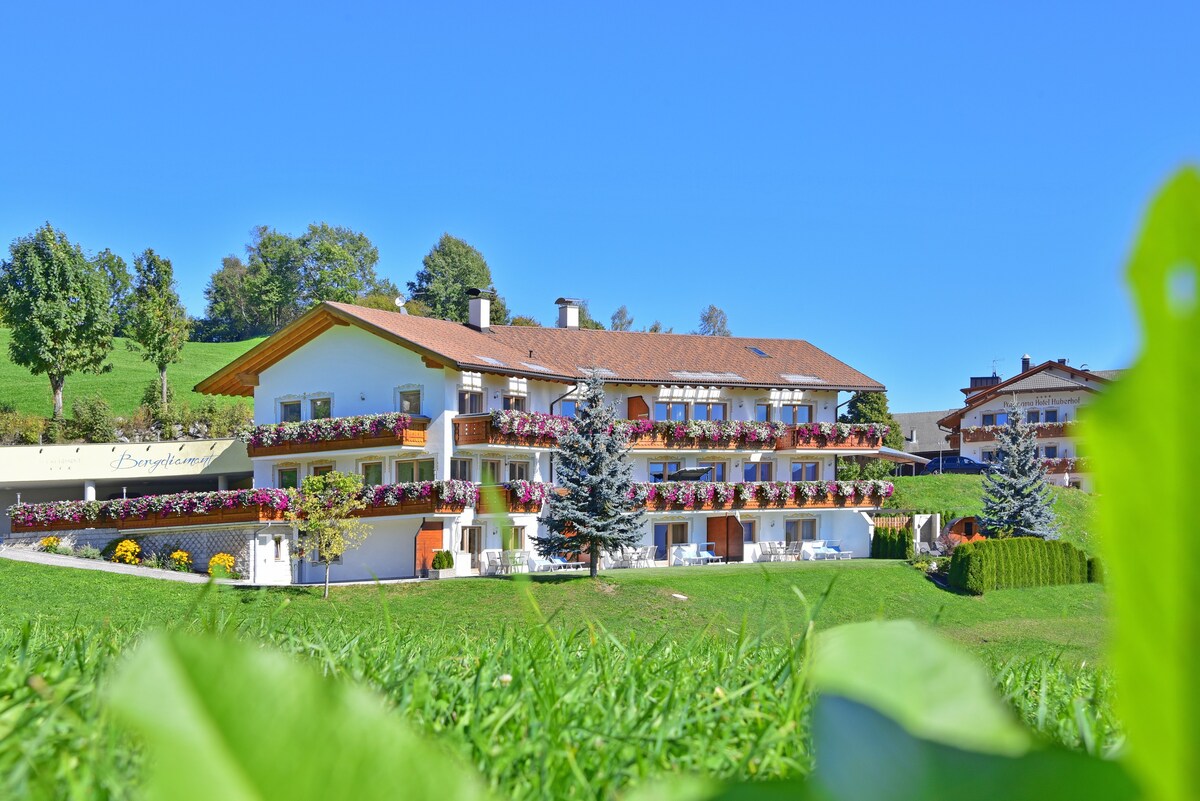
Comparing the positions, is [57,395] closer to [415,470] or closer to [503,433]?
[415,470]

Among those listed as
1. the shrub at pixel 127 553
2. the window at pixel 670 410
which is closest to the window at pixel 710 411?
the window at pixel 670 410

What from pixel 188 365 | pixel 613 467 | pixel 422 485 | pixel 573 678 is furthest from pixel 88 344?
pixel 573 678

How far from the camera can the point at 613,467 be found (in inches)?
1390

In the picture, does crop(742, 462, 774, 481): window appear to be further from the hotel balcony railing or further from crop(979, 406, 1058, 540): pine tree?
crop(979, 406, 1058, 540): pine tree

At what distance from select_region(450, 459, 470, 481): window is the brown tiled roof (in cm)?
337

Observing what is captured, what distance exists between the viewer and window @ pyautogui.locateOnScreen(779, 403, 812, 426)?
44.3 metres

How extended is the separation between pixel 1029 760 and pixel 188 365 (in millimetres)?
77585

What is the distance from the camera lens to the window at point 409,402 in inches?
1404

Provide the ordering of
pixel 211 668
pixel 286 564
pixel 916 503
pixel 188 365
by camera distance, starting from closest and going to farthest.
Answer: pixel 211 668 < pixel 286 564 < pixel 916 503 < pixel 188 365

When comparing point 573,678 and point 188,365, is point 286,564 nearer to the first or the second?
point 573,678

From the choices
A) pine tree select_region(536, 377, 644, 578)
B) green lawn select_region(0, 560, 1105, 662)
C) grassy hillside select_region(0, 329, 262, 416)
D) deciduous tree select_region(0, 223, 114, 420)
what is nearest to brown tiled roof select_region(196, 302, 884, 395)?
pine tree select_region(536, 377, 644, 578)

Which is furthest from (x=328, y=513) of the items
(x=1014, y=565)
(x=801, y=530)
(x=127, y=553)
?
(x=1014, y=565)

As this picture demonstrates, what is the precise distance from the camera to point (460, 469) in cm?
3572

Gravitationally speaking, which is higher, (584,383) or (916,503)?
(584,383)
